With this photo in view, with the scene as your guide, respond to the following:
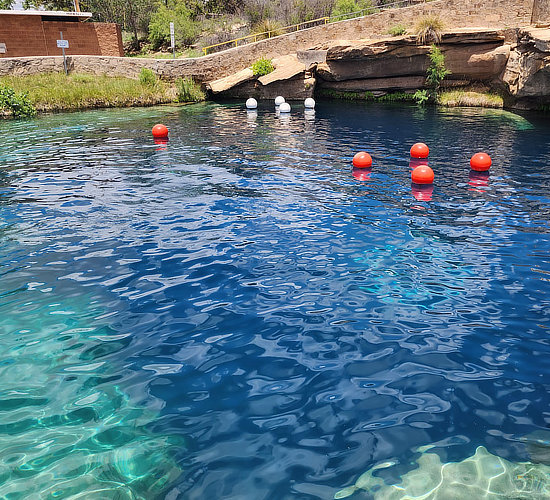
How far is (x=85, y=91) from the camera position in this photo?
81.4ft

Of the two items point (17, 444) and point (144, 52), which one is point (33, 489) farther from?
point (144, 52)

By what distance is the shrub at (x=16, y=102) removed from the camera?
857 inches

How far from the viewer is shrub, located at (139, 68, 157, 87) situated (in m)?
27.1

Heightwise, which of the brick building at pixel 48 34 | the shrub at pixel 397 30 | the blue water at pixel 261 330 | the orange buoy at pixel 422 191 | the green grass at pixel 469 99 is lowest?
the blue water at pixel 261 330

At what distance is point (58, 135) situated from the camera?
17.5 meters

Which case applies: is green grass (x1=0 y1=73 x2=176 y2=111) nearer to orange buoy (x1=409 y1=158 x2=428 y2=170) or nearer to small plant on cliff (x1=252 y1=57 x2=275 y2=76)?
small plant on cliff (x1=252 y1=57 x2=275 y2=76)

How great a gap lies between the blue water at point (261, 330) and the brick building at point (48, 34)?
23.5m

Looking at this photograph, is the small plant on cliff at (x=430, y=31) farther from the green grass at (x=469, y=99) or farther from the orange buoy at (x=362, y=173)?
the orange buoy at (x=362, y=173)

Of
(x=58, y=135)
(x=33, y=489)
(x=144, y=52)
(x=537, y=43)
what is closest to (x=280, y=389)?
(x=33, y=489)

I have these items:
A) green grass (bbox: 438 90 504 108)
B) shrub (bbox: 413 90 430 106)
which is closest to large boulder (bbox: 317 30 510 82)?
green grass (bbox: 438 90 504 108)

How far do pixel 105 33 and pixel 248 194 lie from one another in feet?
93.7

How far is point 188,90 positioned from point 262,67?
4.85 meters

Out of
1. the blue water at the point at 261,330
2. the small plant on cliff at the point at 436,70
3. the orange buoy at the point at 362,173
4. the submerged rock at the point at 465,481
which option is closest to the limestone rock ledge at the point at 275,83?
the small plant on cliff at the point at 436,70

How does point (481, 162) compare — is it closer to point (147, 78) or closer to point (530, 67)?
point (530, 67)
